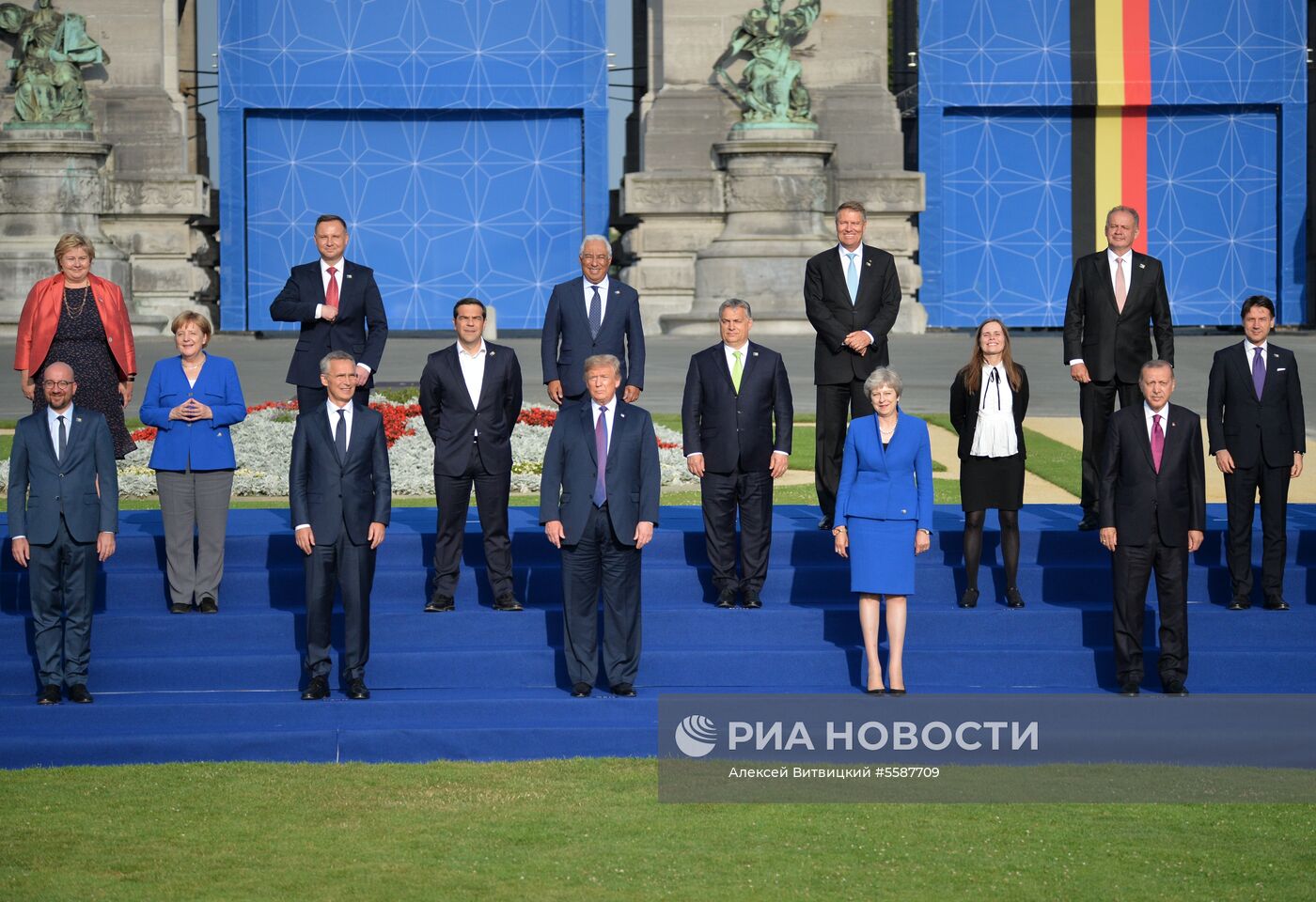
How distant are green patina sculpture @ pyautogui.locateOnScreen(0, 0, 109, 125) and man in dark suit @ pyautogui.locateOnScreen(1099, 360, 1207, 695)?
21.2 m

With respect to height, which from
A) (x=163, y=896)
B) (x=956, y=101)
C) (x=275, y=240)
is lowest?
(x=163, y=896)

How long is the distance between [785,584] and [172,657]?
3.31 metres

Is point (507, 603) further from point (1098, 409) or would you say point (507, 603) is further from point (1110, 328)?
point (1110, 328)

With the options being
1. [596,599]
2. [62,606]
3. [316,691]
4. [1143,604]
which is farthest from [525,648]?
[1143,604]

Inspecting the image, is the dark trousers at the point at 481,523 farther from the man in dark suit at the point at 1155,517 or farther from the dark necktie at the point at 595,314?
the man in dark suit at the point at 1155,517

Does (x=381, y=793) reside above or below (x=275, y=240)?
below

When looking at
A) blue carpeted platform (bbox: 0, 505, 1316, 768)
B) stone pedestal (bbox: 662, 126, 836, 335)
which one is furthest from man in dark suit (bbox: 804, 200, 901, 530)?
stone pedestal (bbox: 662, 126, 836, 335)

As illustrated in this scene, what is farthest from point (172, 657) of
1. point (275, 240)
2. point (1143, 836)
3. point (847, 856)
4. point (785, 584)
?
point (275, 240)

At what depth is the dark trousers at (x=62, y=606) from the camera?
31.3ft

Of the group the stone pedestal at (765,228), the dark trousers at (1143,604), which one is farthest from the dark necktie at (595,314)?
the stone pedestal at (765,228)

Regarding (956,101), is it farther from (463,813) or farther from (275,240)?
(463,813)

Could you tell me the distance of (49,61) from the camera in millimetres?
27844

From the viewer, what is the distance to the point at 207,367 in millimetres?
10555

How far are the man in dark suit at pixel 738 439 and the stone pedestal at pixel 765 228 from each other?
51.8 feet
